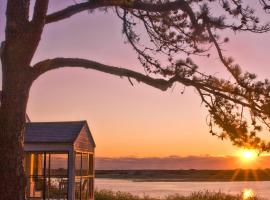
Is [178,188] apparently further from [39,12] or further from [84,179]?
[39,12]

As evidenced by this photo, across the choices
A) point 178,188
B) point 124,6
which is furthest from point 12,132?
point 178,188

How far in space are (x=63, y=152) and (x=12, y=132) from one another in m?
11.4

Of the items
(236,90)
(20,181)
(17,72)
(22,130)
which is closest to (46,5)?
(17,72)

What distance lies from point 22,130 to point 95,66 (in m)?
1.82

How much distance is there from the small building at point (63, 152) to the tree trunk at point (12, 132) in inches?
433

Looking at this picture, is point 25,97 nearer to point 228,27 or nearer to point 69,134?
point 228,27

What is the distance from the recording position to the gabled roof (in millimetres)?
20344

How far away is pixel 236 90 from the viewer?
9.54m

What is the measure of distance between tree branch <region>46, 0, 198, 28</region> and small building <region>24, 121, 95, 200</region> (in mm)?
10662

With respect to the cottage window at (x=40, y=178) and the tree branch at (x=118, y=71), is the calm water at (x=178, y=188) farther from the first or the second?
the tree branch at (x=118, y=71)

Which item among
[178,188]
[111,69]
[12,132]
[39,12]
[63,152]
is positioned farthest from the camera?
[178,188]

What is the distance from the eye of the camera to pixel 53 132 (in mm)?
20797

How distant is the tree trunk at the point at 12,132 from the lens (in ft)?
29.0

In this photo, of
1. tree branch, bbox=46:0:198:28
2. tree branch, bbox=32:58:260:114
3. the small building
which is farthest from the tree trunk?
the small building
